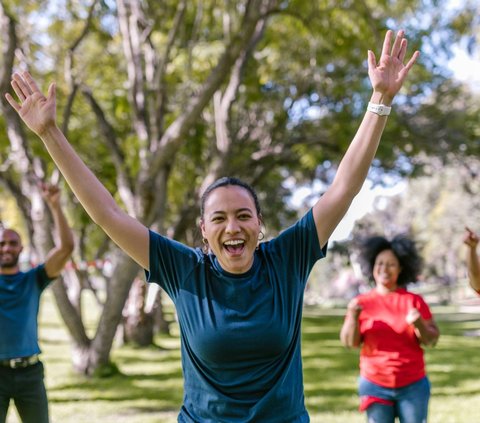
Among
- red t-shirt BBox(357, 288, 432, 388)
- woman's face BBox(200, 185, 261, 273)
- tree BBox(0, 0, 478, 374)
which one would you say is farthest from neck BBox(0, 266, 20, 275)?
tree BBox(0, 0, 478, 374)

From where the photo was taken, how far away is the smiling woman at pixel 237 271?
7.25ft

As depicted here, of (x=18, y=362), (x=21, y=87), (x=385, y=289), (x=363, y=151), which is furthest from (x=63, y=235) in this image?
(x=363, y=151)

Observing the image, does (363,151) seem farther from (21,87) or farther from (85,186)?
(21,87)

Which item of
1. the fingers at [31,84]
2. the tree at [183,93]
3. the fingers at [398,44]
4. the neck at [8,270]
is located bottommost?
the neck at [8,270]

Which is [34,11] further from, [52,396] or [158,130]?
[52,396]

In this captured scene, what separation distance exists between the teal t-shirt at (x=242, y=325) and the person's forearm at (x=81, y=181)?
192mm

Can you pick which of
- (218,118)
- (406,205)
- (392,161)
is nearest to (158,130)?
(218,118)

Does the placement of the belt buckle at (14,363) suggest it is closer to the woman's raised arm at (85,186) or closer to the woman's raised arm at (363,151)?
the woman's raised arm at (85,186)

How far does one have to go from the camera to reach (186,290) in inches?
92.6

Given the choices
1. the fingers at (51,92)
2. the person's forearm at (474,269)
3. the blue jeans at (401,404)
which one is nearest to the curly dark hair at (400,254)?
the person's forearm at (474,269)

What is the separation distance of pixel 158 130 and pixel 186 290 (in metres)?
8.05

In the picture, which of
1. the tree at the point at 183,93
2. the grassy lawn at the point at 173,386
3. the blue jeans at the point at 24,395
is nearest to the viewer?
the blue jeans at the point at 24,395

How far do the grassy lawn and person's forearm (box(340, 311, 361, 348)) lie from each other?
2.85 meters

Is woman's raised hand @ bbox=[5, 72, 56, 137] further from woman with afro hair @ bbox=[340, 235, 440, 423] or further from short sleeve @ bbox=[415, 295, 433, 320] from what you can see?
short sleeve @ bbox=[415, 295, 433, 320]
